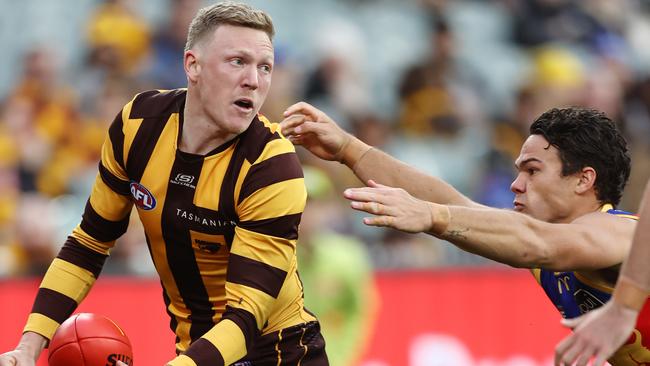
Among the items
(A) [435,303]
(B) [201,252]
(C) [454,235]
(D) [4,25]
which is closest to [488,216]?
(C) [454,235]

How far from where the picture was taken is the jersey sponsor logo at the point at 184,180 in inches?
199

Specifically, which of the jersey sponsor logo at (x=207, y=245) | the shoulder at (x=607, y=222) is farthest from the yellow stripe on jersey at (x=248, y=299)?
the shoulder at (x=607, y=222)

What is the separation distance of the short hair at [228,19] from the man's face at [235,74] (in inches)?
1.0

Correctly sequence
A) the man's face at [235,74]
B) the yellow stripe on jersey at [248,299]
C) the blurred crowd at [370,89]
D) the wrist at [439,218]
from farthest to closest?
1. the blurred crowd at [370,89]
2. the man's face at [235,74]
3. the yellow stripe on jersey at [248,299]
4. the wrist at [439,218]

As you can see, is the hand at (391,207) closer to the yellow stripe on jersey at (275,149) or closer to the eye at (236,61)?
the yellow stripe on jersey at (275,149)

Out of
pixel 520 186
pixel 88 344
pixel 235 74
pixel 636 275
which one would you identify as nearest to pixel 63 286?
pixel 88 344

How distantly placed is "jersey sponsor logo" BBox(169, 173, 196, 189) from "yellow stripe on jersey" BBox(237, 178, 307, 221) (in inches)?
10.8

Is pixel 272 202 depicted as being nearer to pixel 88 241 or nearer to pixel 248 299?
pixel 248 299

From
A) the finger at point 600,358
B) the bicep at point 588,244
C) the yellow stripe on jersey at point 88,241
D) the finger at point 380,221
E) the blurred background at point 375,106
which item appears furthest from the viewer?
the blurred background at point 375,106

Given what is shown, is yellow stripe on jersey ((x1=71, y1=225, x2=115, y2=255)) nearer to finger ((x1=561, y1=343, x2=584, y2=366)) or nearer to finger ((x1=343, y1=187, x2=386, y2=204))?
finger ((x1=343, y1=187, x2=386, y2=204))

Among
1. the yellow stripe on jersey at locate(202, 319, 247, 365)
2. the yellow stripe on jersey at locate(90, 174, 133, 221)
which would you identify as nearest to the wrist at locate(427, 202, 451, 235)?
the yellow stripe on jersey at locate(202, 319, 247, 365)

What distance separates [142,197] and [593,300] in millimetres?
2084

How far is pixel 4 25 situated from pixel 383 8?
14.1 ft

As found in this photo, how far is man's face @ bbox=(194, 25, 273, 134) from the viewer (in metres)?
5.02
